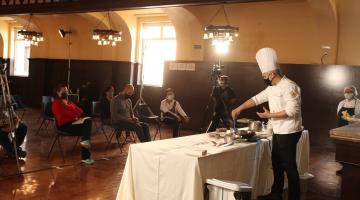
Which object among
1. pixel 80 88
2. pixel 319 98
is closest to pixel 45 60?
pixel 80 88

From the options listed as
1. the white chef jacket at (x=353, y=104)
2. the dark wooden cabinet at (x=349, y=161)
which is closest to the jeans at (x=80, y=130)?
the dark wooden cabinet at (x=349, y=161)

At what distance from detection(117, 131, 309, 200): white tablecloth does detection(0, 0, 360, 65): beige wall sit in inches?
190

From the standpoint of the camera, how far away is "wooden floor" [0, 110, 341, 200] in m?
3.81

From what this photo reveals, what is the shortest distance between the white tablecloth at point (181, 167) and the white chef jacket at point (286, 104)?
13.1 inches

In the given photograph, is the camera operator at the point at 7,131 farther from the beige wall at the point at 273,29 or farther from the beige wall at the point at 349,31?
the beige wall at the point at 349,31

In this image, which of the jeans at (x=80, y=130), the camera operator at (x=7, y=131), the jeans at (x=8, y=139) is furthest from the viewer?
the jeans at (x=80, y=130)

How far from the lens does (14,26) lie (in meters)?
14.6

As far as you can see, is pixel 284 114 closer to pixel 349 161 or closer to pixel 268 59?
pixel 268 59

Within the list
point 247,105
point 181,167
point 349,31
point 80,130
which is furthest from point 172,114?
point 181,167

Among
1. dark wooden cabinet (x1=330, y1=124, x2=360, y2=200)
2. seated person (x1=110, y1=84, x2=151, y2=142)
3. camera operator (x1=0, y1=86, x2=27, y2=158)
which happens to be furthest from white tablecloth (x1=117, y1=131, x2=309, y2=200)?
seated person (x1=110, y1=84, x2=151, y2=142)

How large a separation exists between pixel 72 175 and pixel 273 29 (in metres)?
5.82

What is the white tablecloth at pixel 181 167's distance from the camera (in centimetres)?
279

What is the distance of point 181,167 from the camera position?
2836 millimetres

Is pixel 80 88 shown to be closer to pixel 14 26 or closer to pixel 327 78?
pixel 14 26
